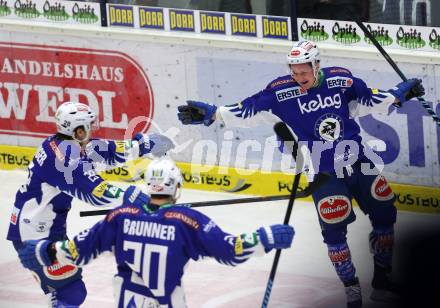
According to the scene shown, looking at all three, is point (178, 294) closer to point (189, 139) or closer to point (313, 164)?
point (313, 164)

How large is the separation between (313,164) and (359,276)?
0.94 meters

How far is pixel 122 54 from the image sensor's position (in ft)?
37.3

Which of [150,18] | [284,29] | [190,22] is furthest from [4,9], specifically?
[284,29]

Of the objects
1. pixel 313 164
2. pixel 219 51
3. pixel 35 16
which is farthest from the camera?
pixel 35 16

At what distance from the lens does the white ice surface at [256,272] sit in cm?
865

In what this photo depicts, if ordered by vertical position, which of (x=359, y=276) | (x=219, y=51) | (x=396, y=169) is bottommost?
(x=359, y=276)

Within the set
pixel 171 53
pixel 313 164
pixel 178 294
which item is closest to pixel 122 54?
pixel 171 53

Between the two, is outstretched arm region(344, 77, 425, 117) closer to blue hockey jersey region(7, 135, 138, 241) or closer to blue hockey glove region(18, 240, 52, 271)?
blue hockey jersey region(7, 135, 138, 241)

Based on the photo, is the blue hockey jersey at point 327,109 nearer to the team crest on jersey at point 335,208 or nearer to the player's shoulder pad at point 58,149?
the team crest on jersey at point 335,208

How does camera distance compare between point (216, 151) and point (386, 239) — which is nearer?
point (386, 239)

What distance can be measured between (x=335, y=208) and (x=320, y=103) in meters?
0.69

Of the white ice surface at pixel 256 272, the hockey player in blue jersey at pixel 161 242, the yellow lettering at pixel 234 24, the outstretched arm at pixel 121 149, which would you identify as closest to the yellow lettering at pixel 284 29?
the yellow lettering at pixel 234 24

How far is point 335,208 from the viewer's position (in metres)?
8.26

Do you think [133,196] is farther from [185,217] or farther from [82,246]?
[185,217]
